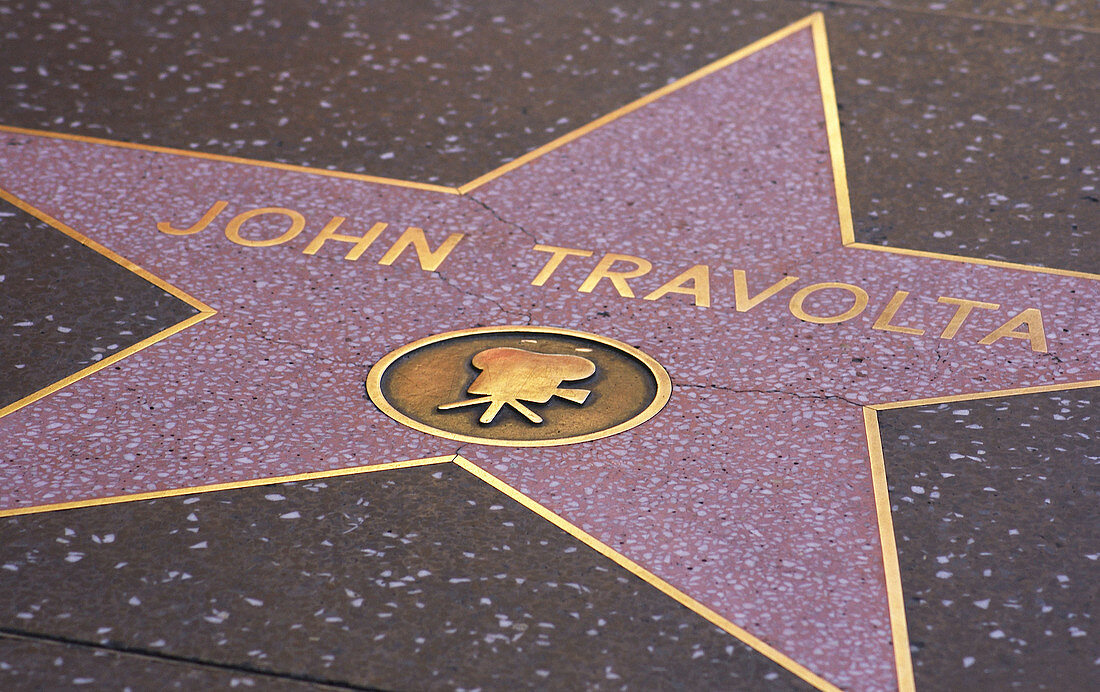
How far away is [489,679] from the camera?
191 cm

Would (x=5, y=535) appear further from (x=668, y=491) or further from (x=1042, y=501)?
(x=1042, y=501)

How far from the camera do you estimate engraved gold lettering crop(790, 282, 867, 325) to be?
2846 mm

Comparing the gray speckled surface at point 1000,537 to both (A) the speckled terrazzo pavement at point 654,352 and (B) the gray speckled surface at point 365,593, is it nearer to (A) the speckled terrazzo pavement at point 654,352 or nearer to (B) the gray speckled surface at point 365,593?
(A) the speckled terrazzo pavement at point 654,352

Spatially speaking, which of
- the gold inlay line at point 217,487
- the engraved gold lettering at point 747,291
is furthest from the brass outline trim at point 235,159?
the gold inlay line at point 217,487

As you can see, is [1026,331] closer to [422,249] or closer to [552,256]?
[552,256]

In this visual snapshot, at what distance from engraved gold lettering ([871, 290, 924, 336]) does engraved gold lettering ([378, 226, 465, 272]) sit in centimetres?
101

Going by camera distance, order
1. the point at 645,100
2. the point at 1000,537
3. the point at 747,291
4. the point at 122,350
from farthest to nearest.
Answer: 1. the point at 645,100
2. the point at 747,291
3. the point at 122,350
4. the point at 1000,537

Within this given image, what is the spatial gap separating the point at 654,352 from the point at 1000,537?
2.69 feet

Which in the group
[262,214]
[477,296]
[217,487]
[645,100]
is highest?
[645,100]

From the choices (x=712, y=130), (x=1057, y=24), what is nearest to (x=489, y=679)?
(x=712, y=130)

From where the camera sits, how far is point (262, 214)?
3219 mm

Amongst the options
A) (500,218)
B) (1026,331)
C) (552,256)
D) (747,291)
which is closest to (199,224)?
(500,218)

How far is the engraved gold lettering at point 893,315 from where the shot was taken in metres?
2.80

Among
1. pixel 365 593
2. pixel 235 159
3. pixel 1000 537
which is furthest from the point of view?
pixel 235 159
